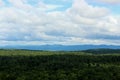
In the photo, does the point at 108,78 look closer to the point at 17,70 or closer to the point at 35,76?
the point at 35,76

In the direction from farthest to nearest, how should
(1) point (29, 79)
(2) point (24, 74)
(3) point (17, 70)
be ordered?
(3) point (17, 70)
(2) point (24, 74)
(1) point (29, 79)

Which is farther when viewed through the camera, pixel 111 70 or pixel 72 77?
pixel 111 70

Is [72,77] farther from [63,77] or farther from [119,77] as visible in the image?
[119,77]

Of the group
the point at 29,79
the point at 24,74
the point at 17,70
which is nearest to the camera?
the point at 29,79

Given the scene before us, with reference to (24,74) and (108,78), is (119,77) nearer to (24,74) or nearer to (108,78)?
(108,78)

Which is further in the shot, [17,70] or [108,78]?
[17,70]

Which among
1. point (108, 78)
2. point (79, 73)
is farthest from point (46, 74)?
point (108, 78)

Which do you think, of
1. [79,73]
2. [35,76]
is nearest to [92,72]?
[79,73]

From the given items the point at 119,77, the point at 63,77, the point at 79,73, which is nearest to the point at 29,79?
the point at 63,77
